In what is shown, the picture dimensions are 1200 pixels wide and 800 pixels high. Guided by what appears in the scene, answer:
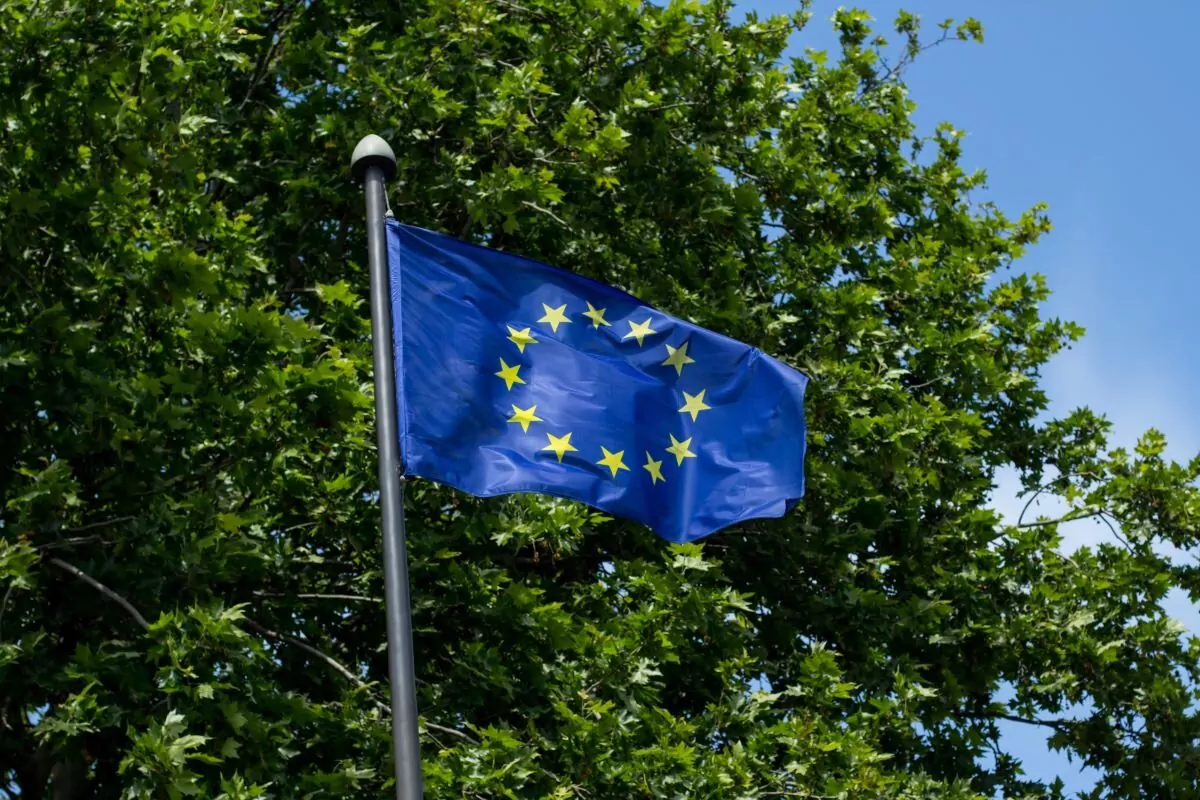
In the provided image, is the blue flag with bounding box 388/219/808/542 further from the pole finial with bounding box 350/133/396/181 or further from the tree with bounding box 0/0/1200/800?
→ the tree with bounding box 0/0/1200/800

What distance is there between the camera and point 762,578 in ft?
Result: 44.1

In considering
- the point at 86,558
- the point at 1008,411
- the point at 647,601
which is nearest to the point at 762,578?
the point at 647,601

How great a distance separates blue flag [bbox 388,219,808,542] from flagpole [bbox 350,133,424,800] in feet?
1.12

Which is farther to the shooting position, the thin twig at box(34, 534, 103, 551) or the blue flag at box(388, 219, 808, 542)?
the thin twig at box(34, 534, 103, 551)

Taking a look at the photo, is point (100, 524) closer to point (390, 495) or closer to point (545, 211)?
point (390, 495)

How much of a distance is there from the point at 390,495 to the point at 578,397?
5.84 feet

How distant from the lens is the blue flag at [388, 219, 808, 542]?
8.16 meters

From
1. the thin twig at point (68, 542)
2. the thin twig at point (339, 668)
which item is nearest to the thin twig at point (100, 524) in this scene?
the thin twig at point (68, 542)

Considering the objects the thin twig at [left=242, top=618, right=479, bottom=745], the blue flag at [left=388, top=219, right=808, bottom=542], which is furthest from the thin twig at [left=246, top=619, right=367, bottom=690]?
the blue flag at [left=388, top=219, right=808, bottom=542]

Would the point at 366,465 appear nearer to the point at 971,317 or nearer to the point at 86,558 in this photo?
the point at 86,558

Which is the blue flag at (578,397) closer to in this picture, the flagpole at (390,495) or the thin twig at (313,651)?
the flagpole at (390,495)

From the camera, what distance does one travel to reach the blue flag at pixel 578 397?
8.16 meters

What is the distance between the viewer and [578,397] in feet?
28.8

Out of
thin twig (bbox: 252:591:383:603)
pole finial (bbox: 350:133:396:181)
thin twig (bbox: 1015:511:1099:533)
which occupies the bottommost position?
thin twig (bbox: 252:591:383:603)
